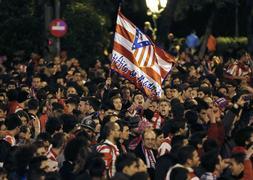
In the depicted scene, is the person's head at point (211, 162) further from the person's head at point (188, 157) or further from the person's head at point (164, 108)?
the person's head at point (164, 108)

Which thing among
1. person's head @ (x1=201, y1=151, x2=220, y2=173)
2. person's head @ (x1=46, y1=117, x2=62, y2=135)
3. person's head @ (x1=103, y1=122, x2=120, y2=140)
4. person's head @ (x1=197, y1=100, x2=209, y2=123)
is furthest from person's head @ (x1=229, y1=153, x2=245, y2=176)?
person's head @ (x1=197, y1=100, x2=209, y2=123)

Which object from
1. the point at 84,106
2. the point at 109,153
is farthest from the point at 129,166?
the point at 84,106

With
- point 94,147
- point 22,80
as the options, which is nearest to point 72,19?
point 22,80

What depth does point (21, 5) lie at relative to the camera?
118ft

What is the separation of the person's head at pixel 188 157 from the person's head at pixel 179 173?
28 cm

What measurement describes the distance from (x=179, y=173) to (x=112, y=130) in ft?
6.51

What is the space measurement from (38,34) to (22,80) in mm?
11754

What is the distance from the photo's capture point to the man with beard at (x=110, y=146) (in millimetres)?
11570

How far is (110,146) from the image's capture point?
11789 millimetres

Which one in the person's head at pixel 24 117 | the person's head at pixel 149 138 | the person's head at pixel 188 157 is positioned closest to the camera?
the person's head at pixel 188 157

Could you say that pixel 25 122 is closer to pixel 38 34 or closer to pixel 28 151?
pixel 28 151

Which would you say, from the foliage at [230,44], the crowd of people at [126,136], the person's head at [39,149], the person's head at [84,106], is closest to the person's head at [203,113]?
the crowd of people at [126,136]

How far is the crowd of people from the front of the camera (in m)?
10.5

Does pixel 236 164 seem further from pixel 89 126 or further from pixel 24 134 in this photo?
pixel 89 126
